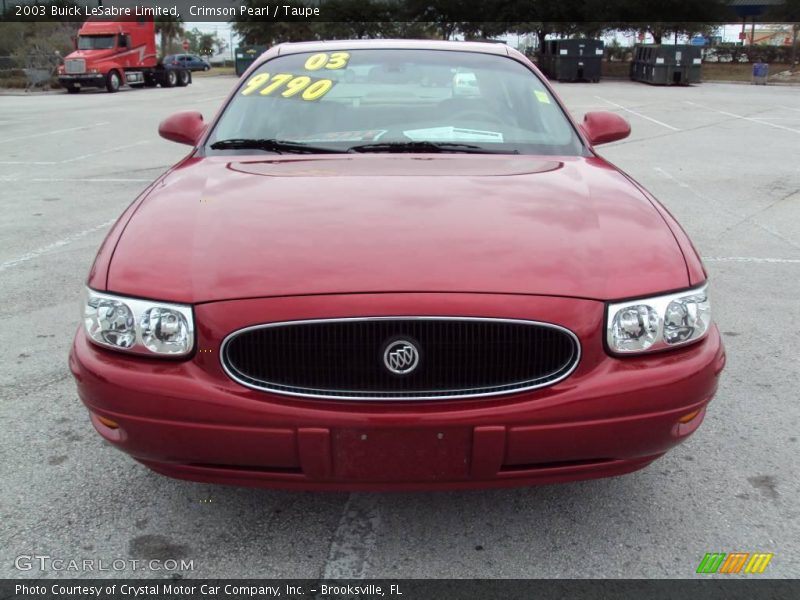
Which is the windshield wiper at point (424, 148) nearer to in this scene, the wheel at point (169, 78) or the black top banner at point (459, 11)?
the wheel at point (169, 78)

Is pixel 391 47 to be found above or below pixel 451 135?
above

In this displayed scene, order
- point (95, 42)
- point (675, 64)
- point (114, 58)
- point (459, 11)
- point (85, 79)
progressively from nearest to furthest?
point (85, 79) < point (95, 42) < point (114, 58) < point (675, 64) < point (459, 11)

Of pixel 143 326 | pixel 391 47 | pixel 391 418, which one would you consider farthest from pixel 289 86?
pixel 391 418

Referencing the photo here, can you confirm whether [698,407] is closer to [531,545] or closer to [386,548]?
[531,545]

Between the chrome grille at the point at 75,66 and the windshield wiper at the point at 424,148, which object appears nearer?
the windshield wiper at the point at 424,148

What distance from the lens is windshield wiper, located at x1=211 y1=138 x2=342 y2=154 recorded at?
3230 millimetres

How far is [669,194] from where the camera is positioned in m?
8.60

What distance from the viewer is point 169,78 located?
37062 mm

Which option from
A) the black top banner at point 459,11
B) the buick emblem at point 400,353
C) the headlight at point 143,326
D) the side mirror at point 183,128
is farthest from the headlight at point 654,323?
the black top banner at point 459,11

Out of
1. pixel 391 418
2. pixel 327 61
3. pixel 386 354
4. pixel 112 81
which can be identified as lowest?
pixel 112 81

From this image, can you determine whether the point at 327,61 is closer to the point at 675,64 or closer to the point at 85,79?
the point at 85,79

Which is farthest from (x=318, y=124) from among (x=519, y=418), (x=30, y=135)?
(x=30, y=135)

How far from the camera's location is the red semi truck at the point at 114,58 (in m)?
32.2

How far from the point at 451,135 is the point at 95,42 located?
3446 cm
